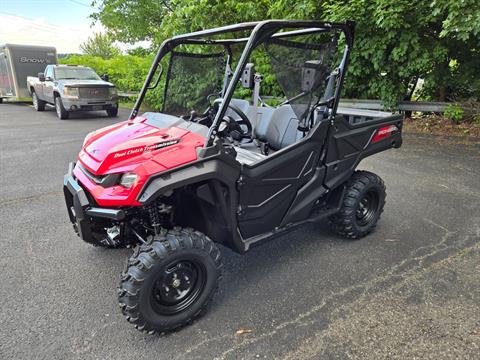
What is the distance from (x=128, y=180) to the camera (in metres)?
2.09

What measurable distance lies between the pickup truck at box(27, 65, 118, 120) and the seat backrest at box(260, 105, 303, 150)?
8556 mm

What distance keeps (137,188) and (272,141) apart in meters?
1.56

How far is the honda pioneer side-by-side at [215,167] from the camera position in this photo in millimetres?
2107

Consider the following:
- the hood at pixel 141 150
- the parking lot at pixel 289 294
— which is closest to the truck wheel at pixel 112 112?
the parking lot at pixel 289 294

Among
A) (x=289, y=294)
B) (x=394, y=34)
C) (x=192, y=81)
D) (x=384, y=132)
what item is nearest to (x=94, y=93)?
(x=394, y=34)

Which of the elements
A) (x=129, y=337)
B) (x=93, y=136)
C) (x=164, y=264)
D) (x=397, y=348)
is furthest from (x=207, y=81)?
(x=397, y=348)

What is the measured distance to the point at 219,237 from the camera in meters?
2.49

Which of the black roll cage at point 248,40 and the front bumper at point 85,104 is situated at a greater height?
the black roll cage at point 248,40

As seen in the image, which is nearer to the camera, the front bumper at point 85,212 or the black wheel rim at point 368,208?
the front bumper at point 85,212

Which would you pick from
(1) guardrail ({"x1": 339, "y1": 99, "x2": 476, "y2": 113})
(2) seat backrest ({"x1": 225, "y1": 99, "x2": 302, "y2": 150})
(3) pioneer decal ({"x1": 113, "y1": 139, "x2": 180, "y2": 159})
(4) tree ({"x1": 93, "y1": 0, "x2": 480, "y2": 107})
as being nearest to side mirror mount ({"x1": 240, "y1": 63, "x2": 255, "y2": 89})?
(2) seat backrest ({"x1": 225, "y1": 99, "x2": 302, "y2": 150})

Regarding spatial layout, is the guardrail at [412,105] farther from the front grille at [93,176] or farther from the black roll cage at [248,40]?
the front grille at [93,176]

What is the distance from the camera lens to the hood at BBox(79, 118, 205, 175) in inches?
83.7

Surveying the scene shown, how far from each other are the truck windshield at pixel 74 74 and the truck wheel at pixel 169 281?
1068cm

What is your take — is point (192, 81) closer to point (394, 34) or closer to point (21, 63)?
point (394, 34)
